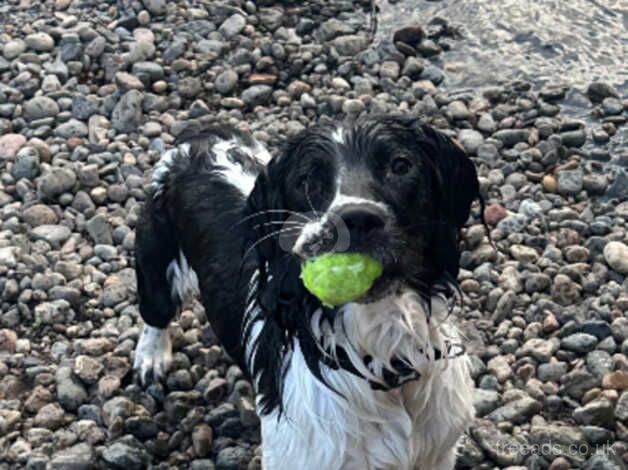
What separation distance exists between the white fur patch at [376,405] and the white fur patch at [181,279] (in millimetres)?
1177

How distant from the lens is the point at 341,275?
136 inches

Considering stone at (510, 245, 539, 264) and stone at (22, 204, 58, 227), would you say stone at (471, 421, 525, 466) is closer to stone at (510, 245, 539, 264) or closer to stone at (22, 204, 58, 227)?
stone at (510, 245, 539, 264)

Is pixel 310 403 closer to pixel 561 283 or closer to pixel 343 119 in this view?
pixel 343 119

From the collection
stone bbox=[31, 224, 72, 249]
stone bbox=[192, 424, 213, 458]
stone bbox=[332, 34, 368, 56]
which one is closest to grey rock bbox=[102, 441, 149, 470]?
stone bbox=[192, 424, 213, 458]

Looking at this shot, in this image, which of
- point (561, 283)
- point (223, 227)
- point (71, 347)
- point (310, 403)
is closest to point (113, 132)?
point (71, 347)

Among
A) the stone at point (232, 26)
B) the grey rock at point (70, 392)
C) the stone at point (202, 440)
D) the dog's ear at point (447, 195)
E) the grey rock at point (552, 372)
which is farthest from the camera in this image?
the stone at point (232, 26)

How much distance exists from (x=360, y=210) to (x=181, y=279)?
2.01m

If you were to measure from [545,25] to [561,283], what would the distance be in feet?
8.81

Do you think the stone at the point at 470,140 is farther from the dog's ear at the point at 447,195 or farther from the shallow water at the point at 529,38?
the dog's ear at the point at 447,195

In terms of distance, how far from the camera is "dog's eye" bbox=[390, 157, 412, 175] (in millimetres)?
3764

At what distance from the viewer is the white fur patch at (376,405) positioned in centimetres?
381

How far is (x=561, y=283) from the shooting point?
5.55m

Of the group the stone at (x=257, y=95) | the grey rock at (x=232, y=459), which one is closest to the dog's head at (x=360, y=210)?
the grey rock at (x=232, y=459)

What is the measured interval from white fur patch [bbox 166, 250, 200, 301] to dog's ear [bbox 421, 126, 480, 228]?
1625 millimetres
